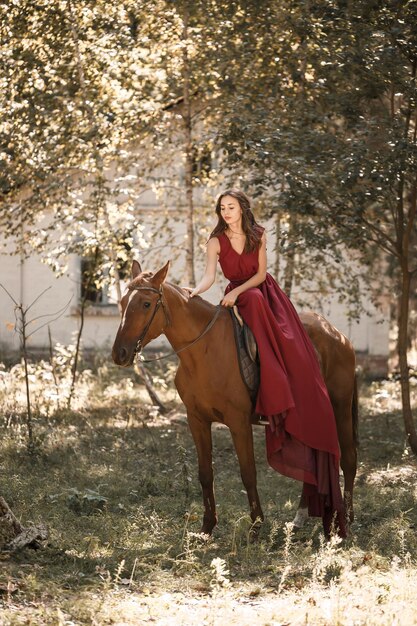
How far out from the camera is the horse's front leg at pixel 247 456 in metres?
7.31

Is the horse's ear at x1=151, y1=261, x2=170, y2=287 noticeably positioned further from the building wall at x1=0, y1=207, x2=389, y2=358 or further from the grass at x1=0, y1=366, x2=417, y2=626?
the building wall at x1=0, y1=207, x2=389, y2=358

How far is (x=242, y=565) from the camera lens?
260 inches

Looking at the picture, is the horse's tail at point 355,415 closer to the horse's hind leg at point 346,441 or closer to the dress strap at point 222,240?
the horse's hind leg at point 346,441

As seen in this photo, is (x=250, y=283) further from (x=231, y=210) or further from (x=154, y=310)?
(x=154, y=310)

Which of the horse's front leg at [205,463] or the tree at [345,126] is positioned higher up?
the tree at [345,126]

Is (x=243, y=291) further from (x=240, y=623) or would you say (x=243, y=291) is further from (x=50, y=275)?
(x=50, y=275)

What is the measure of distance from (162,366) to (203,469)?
34.5 ft

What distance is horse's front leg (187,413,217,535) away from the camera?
747 centimetres

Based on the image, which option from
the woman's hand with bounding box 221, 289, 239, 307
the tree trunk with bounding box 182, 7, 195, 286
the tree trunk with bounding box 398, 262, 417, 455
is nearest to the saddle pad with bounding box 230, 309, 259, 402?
the woman's hand with bounding box 221, 289, 239, 307

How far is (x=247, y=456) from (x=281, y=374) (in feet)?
2.23

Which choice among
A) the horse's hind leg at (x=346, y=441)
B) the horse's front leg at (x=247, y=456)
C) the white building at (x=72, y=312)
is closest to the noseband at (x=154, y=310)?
the horse's front leg at (x=247, y=456)

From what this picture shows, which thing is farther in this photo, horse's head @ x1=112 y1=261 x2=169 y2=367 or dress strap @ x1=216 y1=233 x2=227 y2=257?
dress strap @ x1=216 y1=233 x2=227 y2=257

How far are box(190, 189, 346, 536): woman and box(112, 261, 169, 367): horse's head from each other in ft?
1.27

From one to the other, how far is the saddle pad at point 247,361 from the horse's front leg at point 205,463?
0.45 m
